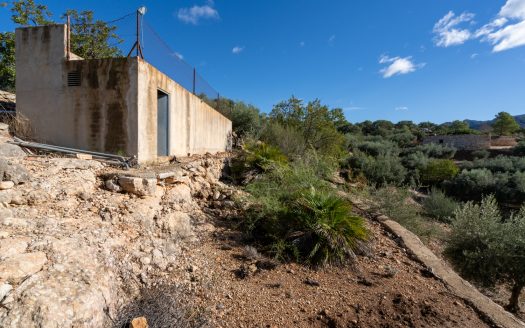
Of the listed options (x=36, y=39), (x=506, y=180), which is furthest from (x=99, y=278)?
(x=506, y=180)

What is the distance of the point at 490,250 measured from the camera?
3910 mm

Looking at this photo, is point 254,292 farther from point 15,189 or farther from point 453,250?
point 453,250

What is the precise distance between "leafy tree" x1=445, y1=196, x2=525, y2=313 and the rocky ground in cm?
124

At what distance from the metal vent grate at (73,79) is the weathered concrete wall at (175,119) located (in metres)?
1.28

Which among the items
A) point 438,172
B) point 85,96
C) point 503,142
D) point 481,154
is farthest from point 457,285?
point 503,142

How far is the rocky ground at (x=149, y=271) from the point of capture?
6.32 feet

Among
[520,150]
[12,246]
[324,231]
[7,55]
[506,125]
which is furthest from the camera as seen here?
[506,125]

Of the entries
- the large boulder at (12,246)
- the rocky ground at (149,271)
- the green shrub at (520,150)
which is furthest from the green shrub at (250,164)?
the green shrub at (520,150)

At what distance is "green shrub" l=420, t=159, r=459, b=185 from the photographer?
44.8ft

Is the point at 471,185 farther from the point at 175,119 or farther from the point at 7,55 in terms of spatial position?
the point at 7,55

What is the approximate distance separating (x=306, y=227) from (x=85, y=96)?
462 cm

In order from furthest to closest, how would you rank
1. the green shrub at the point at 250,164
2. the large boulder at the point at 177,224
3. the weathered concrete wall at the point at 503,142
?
1. the weathered concrete wall at the point at 503,142
2. the green shrub at the point at 250,164
3. the large boulder at the point at 177,224

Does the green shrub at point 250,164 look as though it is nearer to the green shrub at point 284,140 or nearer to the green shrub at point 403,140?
the green shrub at point 284,140

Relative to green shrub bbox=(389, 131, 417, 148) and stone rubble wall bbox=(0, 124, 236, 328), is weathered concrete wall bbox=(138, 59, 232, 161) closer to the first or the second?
stone rubble wall bbox=(0, 124, 236, 328)
